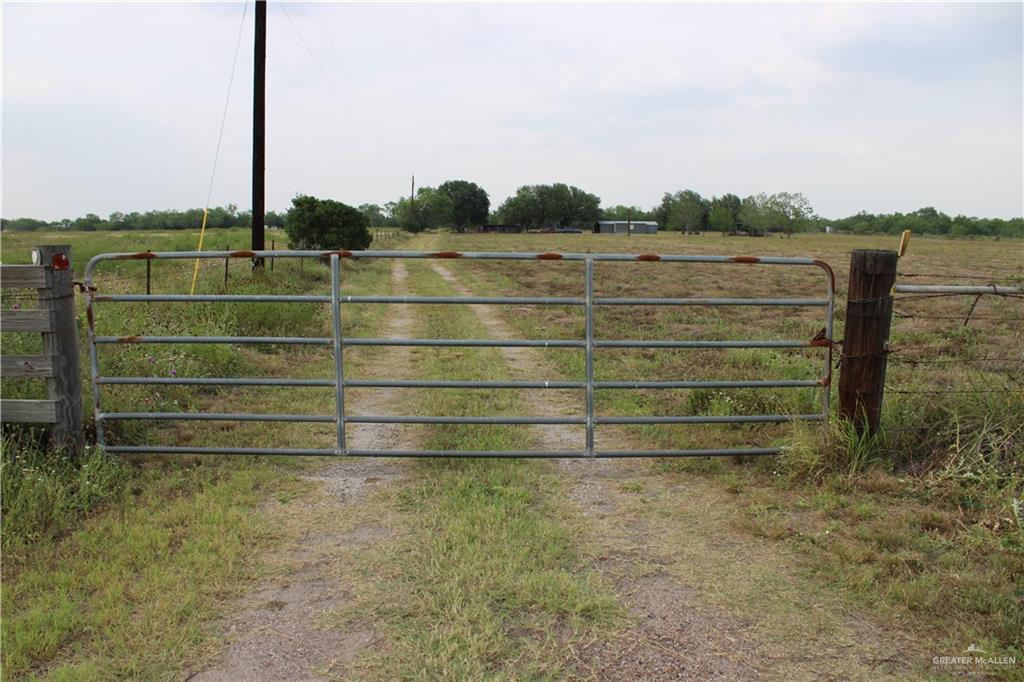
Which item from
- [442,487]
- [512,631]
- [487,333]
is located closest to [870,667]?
[512,631]

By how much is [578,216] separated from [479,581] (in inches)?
5944

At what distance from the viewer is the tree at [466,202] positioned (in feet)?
445

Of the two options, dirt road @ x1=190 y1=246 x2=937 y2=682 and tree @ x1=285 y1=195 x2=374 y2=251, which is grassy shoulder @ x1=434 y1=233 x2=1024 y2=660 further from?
tree @ x1=285 y1=195 x2=374 y2=251

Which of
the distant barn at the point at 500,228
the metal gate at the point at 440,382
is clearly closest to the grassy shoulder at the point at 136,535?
the metal gate at the point at 440,382

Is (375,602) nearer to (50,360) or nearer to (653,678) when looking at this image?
(653,678)

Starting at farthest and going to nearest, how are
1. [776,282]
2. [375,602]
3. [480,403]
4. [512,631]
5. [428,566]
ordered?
[776,282] < [480,403] < [428,566] < [375,602] < [512,631]

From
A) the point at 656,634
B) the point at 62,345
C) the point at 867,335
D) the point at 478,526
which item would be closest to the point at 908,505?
the point at 867,335

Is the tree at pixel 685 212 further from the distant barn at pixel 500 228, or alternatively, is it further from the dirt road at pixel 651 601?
the dirt road at pixel 651 601

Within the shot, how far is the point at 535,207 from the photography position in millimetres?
145375

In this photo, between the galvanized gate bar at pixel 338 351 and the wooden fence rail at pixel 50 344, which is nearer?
the wooden fence rail at pixel 50 344

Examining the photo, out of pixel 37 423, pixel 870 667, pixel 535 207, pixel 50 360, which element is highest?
pixel 535 207

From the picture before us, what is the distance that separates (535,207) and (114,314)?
5496 inches

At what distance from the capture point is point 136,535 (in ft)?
13.1

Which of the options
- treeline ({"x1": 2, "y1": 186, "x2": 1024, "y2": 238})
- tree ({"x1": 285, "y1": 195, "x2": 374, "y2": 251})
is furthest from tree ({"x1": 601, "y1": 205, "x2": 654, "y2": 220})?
tree ({"x1": 285, "y1": 195, "x2": 374, "y2": 251})
